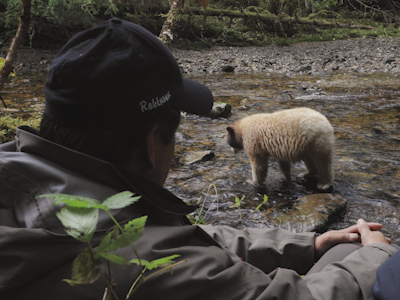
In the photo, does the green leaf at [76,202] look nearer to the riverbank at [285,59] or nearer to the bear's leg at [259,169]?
the bear's leg at [259,169]

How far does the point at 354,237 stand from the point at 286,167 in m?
3.43

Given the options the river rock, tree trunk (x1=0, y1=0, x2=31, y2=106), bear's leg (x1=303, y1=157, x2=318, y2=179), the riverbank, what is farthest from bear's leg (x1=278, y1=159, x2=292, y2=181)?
the riverbank

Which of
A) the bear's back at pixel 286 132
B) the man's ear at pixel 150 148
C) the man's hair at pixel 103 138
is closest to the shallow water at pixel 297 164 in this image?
the bear's back at pixel 286 132

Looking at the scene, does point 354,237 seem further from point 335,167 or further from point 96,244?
point 335,167

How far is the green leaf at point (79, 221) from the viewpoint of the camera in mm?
977

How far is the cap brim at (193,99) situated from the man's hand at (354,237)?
4.42 ft

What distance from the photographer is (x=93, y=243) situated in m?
1.32

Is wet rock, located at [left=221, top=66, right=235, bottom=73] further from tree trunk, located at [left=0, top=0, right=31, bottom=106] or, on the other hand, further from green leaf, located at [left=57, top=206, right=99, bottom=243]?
green leaf, located at [left=57, top=206, right=99, bottom=243]

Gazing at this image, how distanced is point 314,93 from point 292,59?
7.44m

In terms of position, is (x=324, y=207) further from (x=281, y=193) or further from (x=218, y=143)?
(x=218, y=143)

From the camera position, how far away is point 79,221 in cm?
100

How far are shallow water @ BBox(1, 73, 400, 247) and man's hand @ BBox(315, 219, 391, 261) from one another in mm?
1675

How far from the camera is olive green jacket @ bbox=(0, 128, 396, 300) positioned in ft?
4.04

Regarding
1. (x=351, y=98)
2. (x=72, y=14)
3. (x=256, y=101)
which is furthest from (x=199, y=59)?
(x=351, y=98)
